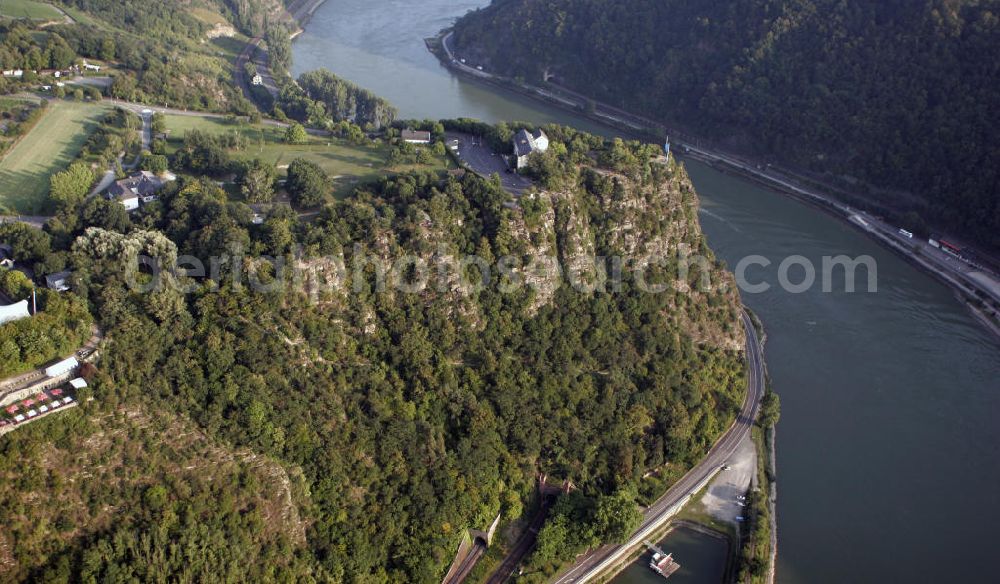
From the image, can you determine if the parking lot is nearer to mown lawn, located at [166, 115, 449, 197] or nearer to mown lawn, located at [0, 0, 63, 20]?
mown lawn, located at [166, 115, 449, 197]

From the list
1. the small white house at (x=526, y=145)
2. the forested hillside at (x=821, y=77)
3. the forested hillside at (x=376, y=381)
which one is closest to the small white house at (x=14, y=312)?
the forested hillside at (x=376, y=381)

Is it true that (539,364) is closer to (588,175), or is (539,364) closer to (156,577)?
(588,175)

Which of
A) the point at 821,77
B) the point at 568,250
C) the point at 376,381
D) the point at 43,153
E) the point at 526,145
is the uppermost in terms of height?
the point at 821,77

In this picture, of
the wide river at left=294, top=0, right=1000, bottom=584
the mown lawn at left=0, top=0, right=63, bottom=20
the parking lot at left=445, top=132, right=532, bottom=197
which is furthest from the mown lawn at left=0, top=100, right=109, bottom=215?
the wide river at left=294, top=0, right=1000, bottom=584

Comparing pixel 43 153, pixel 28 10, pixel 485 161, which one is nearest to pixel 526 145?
pixel 485 161

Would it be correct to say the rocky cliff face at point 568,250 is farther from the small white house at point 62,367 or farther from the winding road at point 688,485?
the small white house at point 62,367

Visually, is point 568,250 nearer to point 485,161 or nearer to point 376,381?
point 485,161
